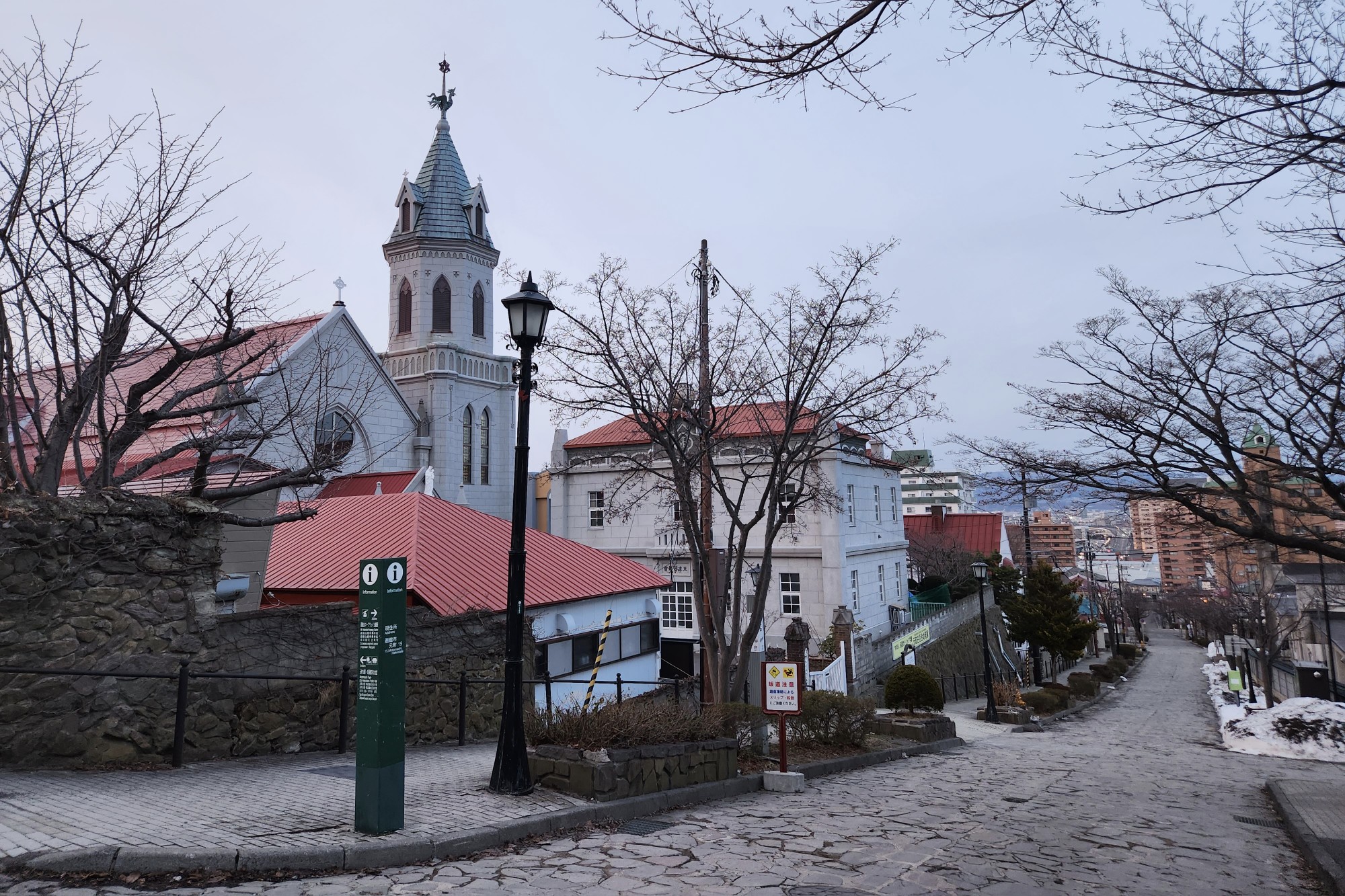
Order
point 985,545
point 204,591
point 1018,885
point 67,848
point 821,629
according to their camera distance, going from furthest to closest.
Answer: point 985,545 → point 821,629 → point 204,591 → point 1018,885 → point 67,848

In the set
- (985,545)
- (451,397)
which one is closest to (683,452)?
(451,397)

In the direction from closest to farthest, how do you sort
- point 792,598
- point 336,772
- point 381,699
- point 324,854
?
point 324,854, point 381,699, point 336,772, point 792,598

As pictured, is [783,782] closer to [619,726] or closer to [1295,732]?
[619,726]

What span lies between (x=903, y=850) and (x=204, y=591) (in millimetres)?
7557

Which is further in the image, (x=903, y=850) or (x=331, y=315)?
(x=331, y=315)

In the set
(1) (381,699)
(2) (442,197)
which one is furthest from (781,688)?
(2) (442,197)

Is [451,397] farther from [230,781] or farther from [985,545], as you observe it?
[985,545]

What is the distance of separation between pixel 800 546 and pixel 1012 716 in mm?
9216

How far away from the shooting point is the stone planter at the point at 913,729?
1672cm

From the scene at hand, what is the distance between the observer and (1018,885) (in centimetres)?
578

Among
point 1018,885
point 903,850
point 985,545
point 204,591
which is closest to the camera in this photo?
point 1018,885

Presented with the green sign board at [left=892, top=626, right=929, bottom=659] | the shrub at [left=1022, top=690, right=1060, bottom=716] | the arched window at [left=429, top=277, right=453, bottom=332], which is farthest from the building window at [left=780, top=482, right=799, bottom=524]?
the arched window at [left=429, top=277, right=453, bottom=332]

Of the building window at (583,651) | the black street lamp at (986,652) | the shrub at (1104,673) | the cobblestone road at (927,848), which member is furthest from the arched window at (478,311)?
the shrub at (1104,673)

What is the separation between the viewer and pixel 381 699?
6.13m
